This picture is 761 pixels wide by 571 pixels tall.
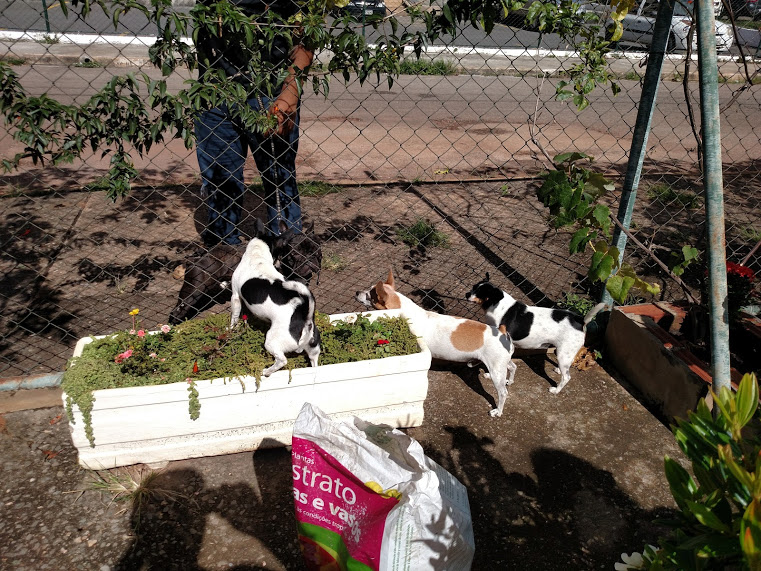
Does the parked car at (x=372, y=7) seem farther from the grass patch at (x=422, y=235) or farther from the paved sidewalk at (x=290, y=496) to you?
the paved sidewalk at (x=290, y=496)

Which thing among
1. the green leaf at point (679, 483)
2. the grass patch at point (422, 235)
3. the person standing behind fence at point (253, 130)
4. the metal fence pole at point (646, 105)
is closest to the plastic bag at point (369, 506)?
the green leaf at point (679, 483)

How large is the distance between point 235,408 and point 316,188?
3726mm

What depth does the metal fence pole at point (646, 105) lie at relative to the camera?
315 cm

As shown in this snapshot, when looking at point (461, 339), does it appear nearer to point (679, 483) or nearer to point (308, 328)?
point (308, 328)

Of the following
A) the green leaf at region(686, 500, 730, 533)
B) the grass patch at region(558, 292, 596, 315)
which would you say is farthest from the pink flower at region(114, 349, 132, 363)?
the grass patch at region(558, 292, 596, 315)

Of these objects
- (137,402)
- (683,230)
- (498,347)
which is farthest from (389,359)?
(683,230)

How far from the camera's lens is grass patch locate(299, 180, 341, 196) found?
6262 mm

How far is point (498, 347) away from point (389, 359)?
2.49 feet

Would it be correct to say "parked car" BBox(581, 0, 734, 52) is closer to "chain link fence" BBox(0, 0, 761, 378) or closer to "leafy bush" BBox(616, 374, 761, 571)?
"chain link fence" BBox(0, 0, 761, 378)

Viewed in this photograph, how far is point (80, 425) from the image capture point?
2.83 meters

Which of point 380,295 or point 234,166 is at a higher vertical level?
point 234,166

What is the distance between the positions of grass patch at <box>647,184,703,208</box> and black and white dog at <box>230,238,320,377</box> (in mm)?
4804

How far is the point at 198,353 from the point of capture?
Answer: 3113 millimetres

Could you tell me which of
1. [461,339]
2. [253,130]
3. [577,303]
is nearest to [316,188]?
[253,130]
